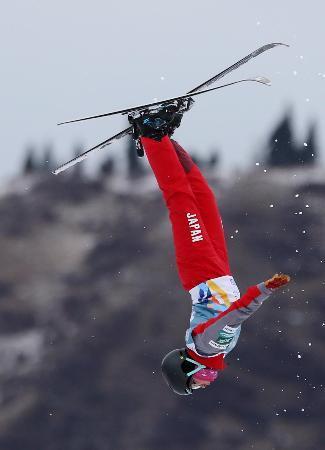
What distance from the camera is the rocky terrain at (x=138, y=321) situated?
1488 centimetres

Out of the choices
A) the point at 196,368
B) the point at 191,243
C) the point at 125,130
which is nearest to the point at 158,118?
the point at 125,130

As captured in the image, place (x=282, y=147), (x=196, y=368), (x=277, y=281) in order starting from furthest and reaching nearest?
(x=282, y=147), (x=196, y=368), (x=277, y=281)

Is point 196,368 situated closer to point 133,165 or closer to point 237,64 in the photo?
point 237,64

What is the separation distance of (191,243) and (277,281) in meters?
1.00

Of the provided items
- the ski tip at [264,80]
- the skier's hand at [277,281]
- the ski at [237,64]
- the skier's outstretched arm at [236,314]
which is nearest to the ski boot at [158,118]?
the ski at [237,64]

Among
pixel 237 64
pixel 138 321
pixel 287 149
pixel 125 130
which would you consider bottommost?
pixel 138 321

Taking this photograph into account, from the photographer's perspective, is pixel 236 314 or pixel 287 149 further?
pixel 287 149

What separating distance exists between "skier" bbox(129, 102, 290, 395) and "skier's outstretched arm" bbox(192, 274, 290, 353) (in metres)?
0.01

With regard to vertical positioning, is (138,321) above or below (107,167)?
below

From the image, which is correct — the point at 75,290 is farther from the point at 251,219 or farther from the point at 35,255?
the point at 251,219

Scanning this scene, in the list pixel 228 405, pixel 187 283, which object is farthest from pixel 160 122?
pixel 228 405

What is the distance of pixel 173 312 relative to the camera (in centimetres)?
1563

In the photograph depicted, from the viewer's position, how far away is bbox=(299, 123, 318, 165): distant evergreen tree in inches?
540

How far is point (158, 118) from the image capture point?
503cm
